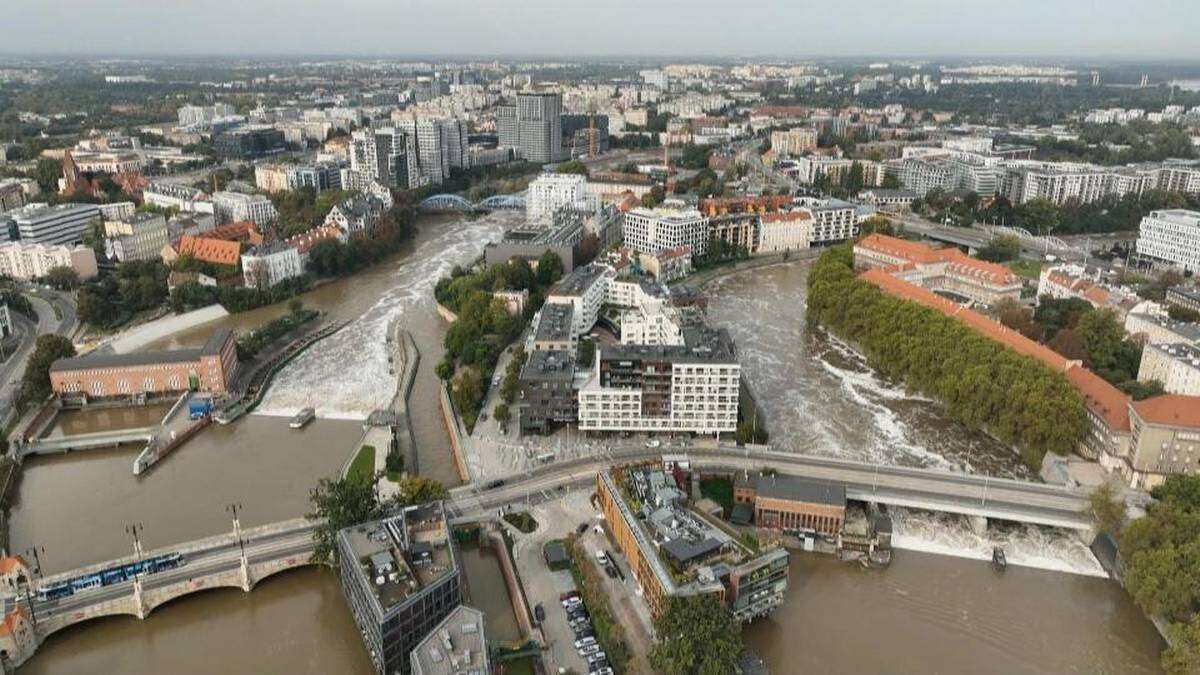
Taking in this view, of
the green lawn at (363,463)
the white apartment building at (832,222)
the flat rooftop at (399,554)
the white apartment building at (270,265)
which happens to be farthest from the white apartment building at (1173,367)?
Answer: the white apartment building at (270,265)

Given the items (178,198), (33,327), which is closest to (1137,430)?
(33,327)

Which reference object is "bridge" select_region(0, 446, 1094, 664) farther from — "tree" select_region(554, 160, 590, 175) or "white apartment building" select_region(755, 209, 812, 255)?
"tree" select_region(554, 160, 590, 175)

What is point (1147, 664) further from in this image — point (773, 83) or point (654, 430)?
point (773, 83)

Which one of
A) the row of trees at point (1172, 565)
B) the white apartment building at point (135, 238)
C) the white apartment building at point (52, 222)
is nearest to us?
the row of trees at point (1172, 565)

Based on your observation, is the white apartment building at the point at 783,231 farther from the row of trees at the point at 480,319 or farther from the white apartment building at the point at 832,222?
the row of trees at the point at 480,319

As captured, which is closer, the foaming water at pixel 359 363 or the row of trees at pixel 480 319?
the row of trees at pixel 480 319

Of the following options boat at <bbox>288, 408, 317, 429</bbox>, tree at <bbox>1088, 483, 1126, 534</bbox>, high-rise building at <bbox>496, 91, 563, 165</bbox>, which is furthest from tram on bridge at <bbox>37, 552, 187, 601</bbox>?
high-rise building at <bbox>496, 91, 563, 165</bbox>

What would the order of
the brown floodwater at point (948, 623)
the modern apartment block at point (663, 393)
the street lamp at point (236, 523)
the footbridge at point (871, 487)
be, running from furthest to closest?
the modern apartment block at point (663, 393) → the footbridge at point (871, 487) → the street lamp at point (236, 523) → the brown floodwater at point (948, 623)

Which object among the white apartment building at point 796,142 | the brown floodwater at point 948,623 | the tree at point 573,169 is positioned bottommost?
the brown floodwater at point 948,623
